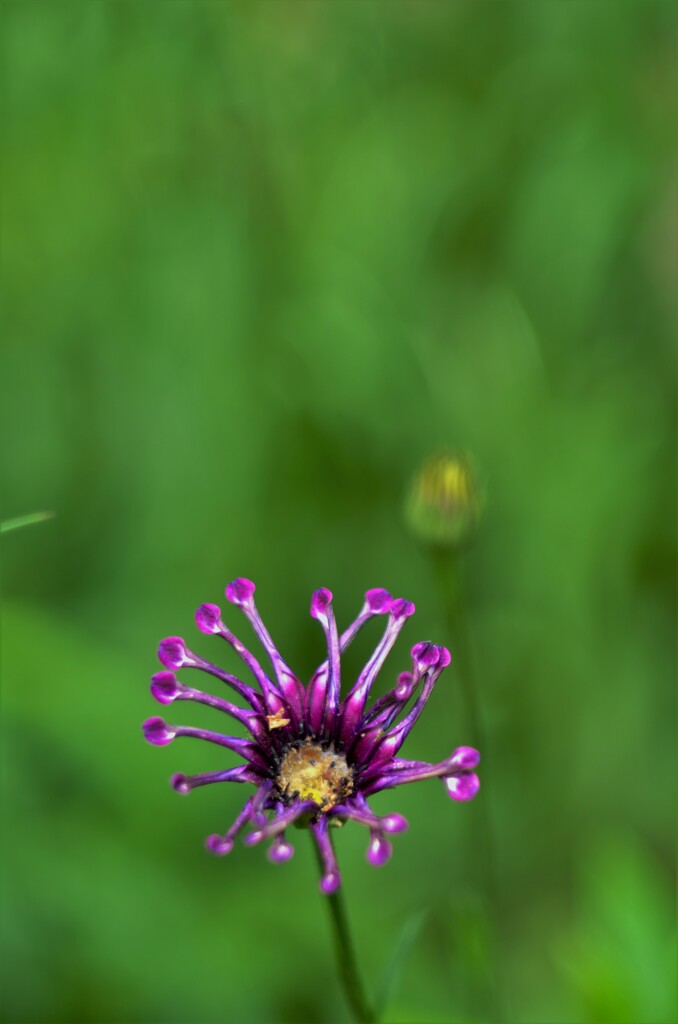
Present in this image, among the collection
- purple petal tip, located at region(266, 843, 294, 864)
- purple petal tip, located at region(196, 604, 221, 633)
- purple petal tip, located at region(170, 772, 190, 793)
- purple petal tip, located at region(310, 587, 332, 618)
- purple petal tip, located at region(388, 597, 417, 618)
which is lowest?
purple petal tip, located at region(266, 843, 294, 864)

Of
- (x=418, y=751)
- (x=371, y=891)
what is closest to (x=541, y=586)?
(x=418, y=751)

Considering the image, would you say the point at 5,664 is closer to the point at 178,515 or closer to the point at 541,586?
the point at 178,515

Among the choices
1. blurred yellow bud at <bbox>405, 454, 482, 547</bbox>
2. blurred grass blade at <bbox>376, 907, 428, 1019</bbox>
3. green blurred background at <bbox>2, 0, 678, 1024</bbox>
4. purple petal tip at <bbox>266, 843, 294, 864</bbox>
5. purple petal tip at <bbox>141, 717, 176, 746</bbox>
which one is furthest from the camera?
green blurred background at <bbox>2, 0, 678, 1024</bbox>

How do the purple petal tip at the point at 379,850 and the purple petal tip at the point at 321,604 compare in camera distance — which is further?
the purple petal tip at the point at 321,604

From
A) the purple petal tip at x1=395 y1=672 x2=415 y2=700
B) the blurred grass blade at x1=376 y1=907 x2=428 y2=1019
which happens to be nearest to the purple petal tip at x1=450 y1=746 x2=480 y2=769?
the purple petal tip at x1=395 y1=672 x2=415 y2=700

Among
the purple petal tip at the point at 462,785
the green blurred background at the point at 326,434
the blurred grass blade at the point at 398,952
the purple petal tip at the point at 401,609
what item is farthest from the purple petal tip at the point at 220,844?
the green blurred background at the point at 326,434

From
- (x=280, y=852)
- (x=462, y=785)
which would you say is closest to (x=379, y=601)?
(x=462, y=785)

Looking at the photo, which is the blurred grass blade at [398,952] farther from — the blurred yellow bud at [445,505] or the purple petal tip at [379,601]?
the blurred yellow bud at [445,505]

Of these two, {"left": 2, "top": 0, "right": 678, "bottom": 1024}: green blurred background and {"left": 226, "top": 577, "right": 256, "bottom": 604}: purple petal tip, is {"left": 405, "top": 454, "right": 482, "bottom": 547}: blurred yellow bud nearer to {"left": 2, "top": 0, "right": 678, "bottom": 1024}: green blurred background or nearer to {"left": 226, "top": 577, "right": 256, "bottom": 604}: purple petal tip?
{"left": 2, "top": 0, "right": 678, "bottom": 1024}: green blurred background
